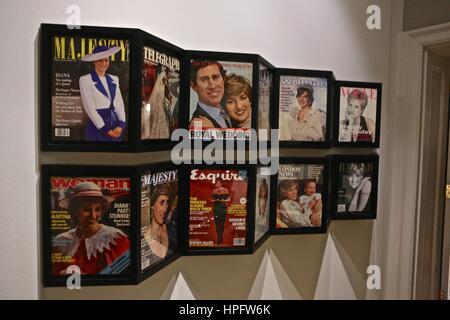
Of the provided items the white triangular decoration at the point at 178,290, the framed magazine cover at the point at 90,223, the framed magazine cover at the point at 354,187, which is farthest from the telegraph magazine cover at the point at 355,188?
the framed magazine cover at the point at 90,223

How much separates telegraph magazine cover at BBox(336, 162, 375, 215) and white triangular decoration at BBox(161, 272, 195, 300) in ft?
2.32

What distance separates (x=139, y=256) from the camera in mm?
1085

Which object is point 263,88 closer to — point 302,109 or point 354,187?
point 302,109

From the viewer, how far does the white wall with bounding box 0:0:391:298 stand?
1.04 metres

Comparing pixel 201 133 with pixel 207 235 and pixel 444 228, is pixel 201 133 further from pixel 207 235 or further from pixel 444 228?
pixel 444 228

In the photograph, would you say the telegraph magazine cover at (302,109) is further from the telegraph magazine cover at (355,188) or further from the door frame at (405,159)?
the door frame at (405,159)

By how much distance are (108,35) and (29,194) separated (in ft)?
1.73

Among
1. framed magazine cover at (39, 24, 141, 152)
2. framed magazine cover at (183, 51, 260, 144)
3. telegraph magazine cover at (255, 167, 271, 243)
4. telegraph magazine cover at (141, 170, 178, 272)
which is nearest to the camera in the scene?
framed magazine cover at (39, 24, 141, 152)

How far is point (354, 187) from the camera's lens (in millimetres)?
1545

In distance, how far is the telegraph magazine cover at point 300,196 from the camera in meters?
1.43

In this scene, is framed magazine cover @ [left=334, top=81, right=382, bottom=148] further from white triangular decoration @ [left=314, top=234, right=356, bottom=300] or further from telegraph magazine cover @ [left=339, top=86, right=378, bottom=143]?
white triangular decoration @ [left=314, top=234, right=356, bottom=300]

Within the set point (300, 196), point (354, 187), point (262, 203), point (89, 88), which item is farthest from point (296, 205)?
point (89, 88)

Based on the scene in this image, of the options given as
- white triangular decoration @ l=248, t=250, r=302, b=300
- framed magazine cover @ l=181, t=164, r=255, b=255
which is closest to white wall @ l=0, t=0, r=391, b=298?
white triangular decoration @ l=248, t=250, r=302, b=300
